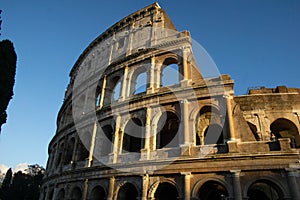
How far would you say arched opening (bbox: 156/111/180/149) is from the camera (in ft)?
44.4

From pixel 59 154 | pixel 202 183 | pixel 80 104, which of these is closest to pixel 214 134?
pixel 202 183

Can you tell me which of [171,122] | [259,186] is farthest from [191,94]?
[259,186]

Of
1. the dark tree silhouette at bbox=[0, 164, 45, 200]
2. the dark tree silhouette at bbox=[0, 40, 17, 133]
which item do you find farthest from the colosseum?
the dark tree silhouette at bbox=[0, 164, 45, 200]

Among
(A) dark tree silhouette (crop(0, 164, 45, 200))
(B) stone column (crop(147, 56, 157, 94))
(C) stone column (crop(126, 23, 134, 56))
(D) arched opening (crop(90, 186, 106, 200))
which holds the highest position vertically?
(C) stone column (crop(126, 23, 134, 56))

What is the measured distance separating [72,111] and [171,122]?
1009 cm

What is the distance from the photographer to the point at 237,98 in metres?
14.8

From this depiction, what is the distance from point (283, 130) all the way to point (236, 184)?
7.48 meters

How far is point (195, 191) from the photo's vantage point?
10.4 meters

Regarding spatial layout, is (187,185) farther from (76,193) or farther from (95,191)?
(76,193)

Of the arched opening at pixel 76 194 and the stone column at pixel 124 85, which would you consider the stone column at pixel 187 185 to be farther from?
the arched opening at pixel 76 194

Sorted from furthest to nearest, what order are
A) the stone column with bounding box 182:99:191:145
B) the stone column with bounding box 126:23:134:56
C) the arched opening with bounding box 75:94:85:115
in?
the arched opening with bounding box 75:94:85:115 → the stone column with bounding box 126:23:134:56 → the stone column with bounding box 182:99:191:145

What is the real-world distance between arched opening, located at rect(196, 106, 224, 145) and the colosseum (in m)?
0.06

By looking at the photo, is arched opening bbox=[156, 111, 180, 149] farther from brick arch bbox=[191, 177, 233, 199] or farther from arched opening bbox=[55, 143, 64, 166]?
arched opening bbox=[55, 143, 64, 166]

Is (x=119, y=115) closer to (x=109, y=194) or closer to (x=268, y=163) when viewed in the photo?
(x=109, y=194)
